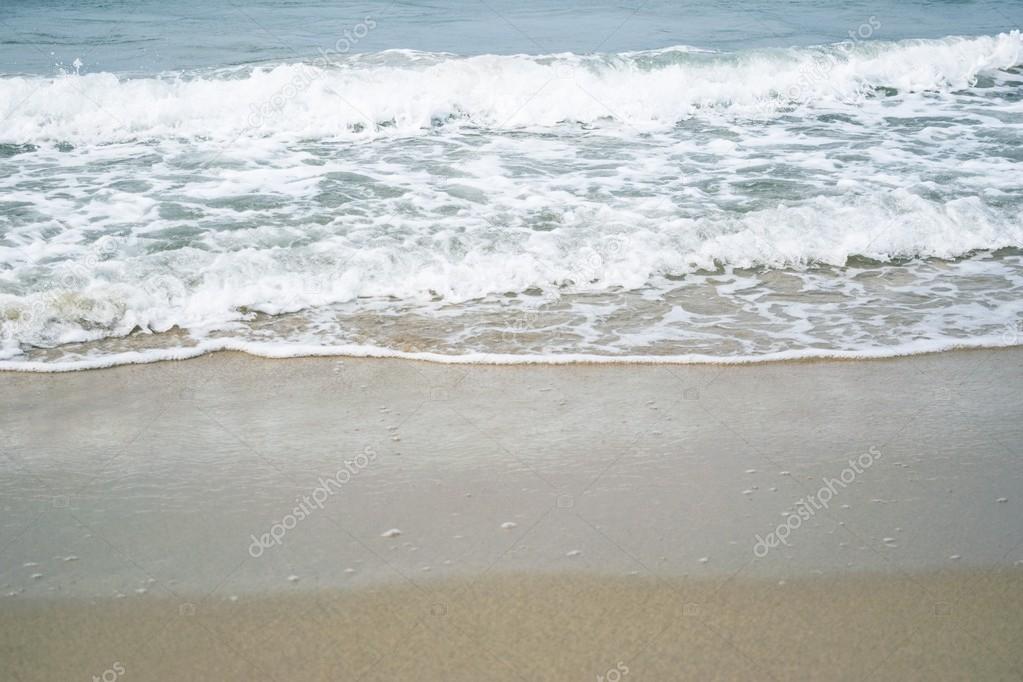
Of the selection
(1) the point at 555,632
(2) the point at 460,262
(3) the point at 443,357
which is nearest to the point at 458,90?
(2) the point at 460,262

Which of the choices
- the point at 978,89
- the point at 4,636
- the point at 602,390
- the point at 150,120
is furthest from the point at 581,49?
the point at 4,636

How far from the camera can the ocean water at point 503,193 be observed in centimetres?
575

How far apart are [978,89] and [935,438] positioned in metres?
11.1

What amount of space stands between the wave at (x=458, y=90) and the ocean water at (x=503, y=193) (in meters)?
0.05

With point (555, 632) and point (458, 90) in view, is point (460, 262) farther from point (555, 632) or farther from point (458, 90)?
point (458, 90)

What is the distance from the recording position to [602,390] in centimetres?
488

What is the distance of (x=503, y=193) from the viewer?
8.26m

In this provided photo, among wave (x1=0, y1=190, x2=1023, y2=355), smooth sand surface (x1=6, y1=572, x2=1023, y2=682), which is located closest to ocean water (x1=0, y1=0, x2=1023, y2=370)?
wave (x1=0, y1=190, x2=1023, y2=355)

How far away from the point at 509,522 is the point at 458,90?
925cm

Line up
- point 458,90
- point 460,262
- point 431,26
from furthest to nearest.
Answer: point 431,26
point 458,90
point 460,262

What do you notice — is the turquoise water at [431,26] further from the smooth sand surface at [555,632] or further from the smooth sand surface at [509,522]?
the smooth sand surface at [555,632]

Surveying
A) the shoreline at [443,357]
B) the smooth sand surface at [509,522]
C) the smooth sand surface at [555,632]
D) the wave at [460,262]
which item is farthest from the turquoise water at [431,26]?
the smooth sand surface at [555,632]

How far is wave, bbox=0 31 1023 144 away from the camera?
430 inches

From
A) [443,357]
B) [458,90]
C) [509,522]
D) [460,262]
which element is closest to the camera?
[509,522]
